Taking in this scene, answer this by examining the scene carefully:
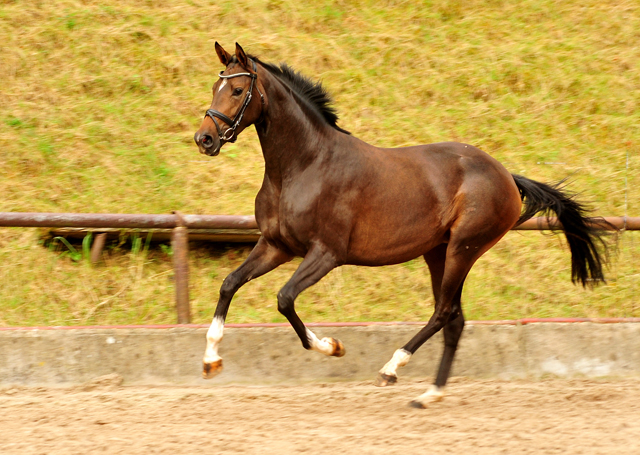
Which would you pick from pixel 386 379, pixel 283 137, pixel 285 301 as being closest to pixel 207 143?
pixel 283 137

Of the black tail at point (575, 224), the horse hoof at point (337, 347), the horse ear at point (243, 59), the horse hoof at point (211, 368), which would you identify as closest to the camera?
the horse ear at point (243, 59)

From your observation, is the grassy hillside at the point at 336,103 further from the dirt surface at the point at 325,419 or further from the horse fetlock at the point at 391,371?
the horse fetlock at the point at 391,371

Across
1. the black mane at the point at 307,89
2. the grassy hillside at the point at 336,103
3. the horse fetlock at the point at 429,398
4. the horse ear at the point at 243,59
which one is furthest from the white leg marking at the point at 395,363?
the horse ear at the point at 243,59

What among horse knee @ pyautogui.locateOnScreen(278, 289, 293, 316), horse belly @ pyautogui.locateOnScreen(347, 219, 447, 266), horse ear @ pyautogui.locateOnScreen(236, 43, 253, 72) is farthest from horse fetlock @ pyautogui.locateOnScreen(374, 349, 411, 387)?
horse ear @ pyautogui.locateOnScreen(236, 43, 253, 72)

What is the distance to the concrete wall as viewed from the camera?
487 cm

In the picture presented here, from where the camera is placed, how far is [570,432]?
11.8ft

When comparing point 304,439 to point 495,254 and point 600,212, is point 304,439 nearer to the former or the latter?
point 495,254

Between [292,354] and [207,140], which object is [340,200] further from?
[292,354]

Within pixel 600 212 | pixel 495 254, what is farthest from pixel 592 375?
pixel 600 212

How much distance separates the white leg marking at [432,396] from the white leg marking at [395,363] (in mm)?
230

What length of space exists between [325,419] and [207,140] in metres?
1.75

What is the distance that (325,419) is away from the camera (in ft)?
13.0

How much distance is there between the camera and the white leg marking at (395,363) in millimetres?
4340

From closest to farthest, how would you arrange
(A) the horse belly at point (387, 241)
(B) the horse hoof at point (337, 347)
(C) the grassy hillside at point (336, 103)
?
1. (B) the horse hoof at point (337, 347)
2. (A) the horse belly at point (387, 241)
3. (C) the grassy hillside at point (336, 103)
